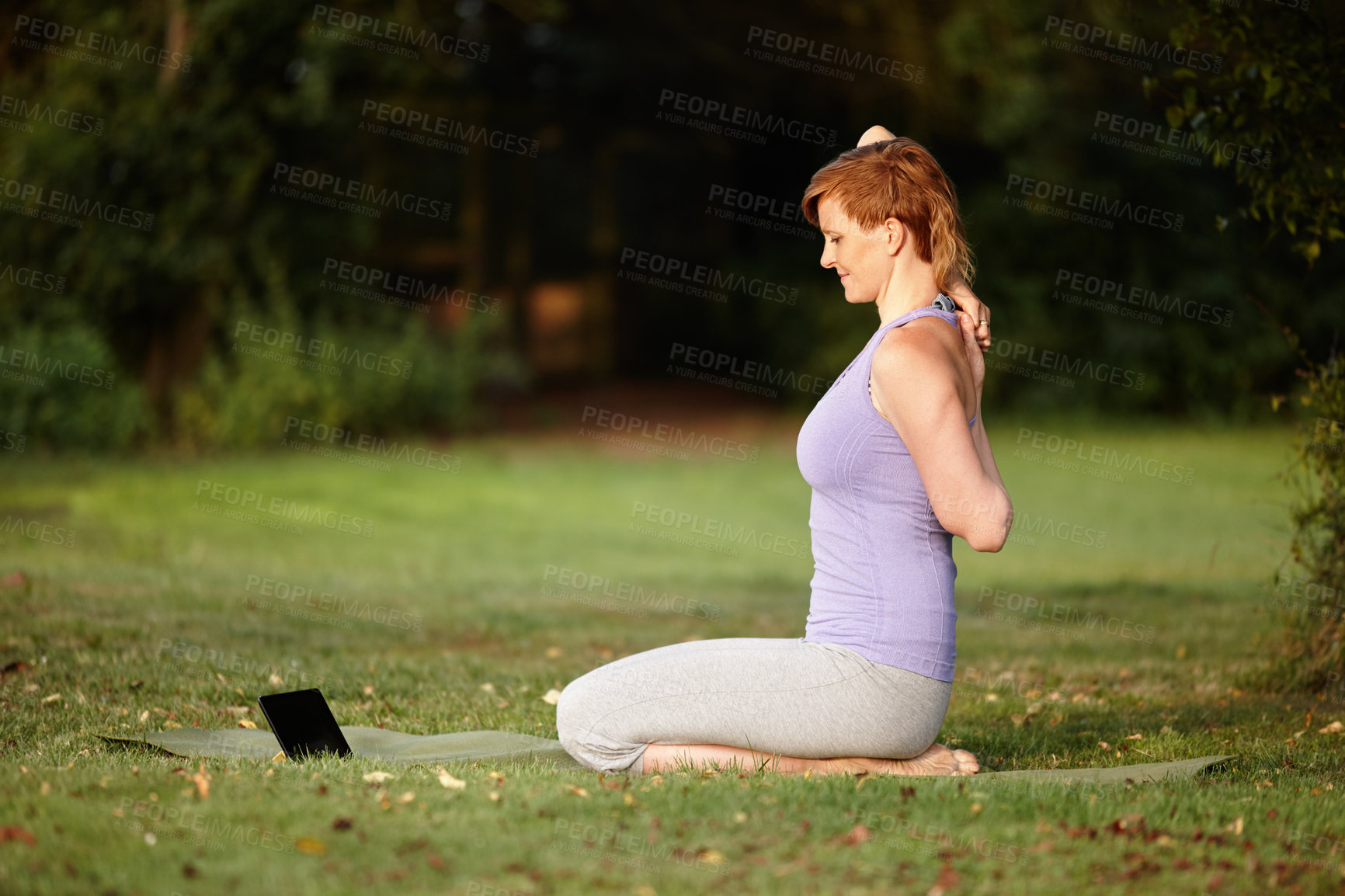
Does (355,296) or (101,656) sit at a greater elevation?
(355,296)

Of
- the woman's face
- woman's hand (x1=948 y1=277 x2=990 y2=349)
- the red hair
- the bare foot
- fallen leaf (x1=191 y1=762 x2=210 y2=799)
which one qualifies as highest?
the red hair

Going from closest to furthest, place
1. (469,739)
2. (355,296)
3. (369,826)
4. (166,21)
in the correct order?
(369,826)
(469,739)
(166,21)
(355,296)

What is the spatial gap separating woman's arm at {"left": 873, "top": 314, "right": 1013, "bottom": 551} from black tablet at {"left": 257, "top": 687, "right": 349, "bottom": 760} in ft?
7.40

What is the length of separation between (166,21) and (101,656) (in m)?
12.3

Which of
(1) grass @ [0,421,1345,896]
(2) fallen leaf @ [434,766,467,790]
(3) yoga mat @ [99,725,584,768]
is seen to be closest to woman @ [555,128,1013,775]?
(1) grass @ [0,421,1345,896]

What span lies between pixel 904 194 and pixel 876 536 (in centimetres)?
98

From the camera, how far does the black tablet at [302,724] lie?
4250mm

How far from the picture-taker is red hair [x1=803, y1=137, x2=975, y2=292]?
12.0ft

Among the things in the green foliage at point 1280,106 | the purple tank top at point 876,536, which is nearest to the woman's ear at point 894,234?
the purple tank top at point 876,536

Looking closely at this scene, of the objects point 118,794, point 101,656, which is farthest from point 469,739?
point 101,656

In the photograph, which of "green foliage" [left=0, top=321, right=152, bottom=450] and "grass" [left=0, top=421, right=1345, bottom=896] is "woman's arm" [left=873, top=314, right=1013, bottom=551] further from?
"green foliage" [left=0, top=321, right=152, bottom=450]

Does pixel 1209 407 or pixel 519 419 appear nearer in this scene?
pixel 1209 407

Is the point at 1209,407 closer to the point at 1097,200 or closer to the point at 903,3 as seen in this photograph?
the point at 1097,200

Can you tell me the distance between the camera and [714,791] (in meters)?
3.60
